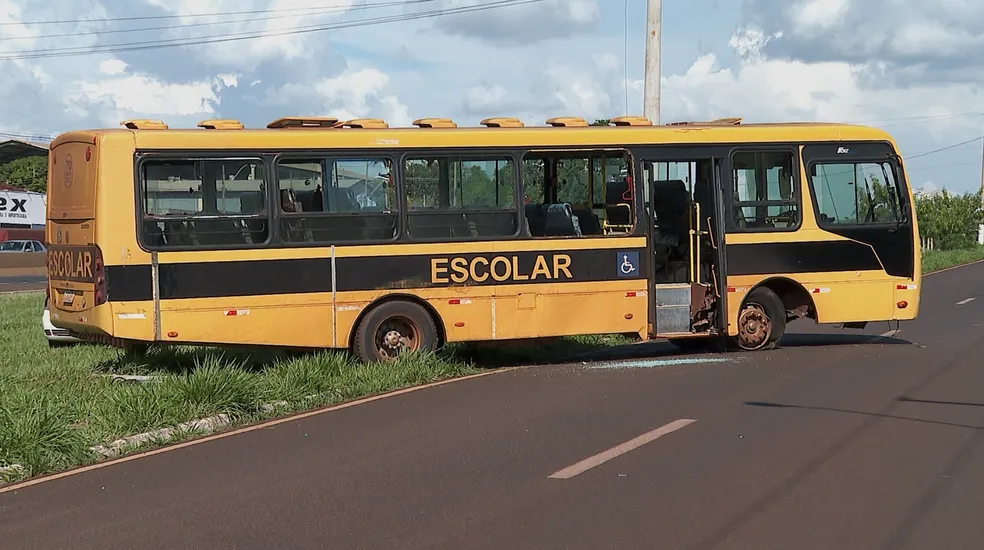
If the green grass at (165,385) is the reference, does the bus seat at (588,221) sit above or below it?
above

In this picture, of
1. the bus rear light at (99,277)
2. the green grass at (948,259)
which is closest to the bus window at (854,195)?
the bus rear light at (99,277)

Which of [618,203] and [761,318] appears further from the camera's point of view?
[761,318]

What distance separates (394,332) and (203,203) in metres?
2.67

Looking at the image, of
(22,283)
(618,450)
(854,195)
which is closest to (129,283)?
(618,450)

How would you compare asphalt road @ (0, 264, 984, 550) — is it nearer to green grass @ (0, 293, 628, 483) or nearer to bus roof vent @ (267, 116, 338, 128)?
green grass @ (0, 293, 628, 483)

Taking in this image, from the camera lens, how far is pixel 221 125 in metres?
13.1

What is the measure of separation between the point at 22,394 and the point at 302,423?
8.06ft

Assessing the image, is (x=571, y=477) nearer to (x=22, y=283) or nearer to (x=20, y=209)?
(x=22, y=283)

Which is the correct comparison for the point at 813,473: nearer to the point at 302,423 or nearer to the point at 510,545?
the point at 510,545

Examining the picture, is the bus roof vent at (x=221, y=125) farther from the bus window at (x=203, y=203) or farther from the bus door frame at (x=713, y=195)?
the bus door frame at (x=713, y=195)

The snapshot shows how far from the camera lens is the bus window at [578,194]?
14.0m

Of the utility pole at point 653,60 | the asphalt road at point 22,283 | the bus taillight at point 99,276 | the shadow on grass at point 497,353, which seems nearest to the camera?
the bus taillight at point 99,276

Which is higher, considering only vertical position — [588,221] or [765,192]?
[765,192]

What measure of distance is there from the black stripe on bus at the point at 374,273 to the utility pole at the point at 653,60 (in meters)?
6.00
